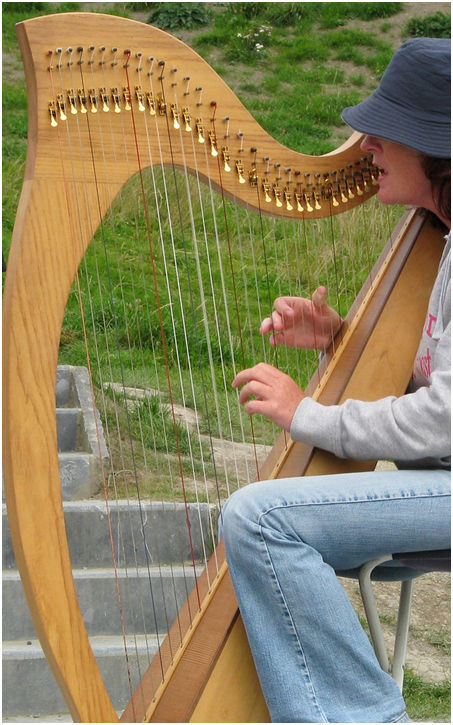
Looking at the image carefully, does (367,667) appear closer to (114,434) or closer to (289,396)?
(289,396)

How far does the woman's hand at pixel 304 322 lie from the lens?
243 centimetres

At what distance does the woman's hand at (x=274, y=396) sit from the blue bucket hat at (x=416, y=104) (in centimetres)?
51

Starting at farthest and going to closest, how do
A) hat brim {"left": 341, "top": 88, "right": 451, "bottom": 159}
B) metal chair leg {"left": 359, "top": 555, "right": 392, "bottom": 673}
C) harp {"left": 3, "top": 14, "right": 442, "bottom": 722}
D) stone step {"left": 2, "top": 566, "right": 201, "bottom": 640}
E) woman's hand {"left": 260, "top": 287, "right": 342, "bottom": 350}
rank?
stone step {"left": 2, "top": 566, "right": 201, "bottom": 640} → woman's hand {"left": 260, "top": 287, "right": 342, "bottom": 350} → hat brim {"left": 341, "top": 88, "right": 451, "bottom": 159} → metal chair leg {"left": 359, "top": 555, "right": 392, "bottom": 673} → harp {"left": 3, "top": 14, "right": 442, "bottom": 722}

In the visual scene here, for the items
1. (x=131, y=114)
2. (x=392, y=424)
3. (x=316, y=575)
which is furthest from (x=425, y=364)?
(x=131, y=114)

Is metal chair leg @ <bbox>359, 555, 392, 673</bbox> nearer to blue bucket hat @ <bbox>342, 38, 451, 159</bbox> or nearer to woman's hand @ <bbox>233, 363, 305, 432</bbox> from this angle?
woman's hand @ <bbox>233, 363, 305, 432</bbox>

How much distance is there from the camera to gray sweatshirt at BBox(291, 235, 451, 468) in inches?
69.4

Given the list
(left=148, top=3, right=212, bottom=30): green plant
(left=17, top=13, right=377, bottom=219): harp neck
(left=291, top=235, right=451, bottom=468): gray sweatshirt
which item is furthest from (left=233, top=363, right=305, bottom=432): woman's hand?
(left=148, top=3, right=212, bottom=30): green plant

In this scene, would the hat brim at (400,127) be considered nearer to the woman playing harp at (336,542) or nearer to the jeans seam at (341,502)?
the woman playing harp at (336,542)

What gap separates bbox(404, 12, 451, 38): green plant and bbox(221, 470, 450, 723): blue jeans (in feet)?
23.3

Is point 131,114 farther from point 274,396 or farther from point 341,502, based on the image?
point 341,502

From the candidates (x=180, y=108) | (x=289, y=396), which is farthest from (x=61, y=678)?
(x=180, y=108)

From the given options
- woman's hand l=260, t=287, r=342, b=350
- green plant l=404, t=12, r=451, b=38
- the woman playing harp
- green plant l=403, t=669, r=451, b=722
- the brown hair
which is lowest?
green plant l=403, t=669, r=451, b=722

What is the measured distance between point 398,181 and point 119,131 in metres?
0.65

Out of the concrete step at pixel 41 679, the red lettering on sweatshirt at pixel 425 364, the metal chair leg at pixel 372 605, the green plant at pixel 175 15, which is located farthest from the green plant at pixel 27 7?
the metal chair leg at pixel 372 605
